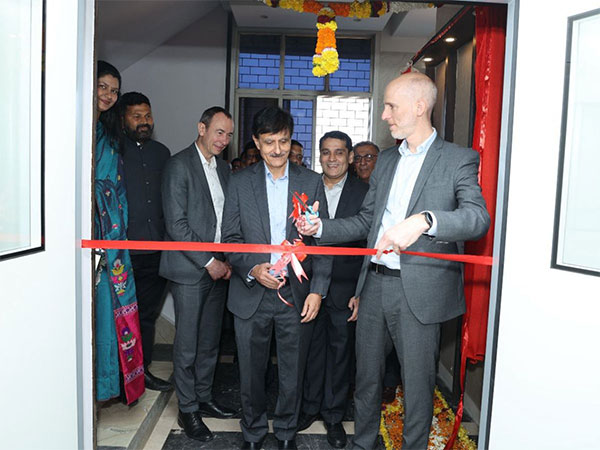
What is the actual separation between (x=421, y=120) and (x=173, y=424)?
2193 millimetres

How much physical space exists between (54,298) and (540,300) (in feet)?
5.14

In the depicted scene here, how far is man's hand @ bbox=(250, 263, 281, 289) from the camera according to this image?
2.40 metres

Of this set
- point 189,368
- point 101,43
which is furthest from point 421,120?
point 101,43

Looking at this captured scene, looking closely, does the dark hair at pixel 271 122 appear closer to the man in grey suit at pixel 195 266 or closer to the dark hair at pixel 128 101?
the man in grey suit at pixel 195 266

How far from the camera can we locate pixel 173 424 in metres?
3.02

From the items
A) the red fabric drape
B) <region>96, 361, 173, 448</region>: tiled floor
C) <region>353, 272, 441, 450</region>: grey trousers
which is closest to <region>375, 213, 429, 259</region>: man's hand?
<region>353, 272, 441, 450</region>: grey trousers

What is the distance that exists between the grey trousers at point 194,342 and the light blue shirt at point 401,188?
45.6 inches

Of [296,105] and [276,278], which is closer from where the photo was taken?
[276,278]

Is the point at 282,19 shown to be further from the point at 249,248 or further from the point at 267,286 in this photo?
the point at 249,248

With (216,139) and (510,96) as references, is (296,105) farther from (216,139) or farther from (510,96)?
(510,96)

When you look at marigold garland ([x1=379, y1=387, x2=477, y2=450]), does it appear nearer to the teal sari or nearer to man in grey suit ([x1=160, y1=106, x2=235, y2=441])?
man in grey suit ([x1=160, y1=106, x2=235, y2=441])

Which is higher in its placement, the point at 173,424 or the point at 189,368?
the point at 189,368

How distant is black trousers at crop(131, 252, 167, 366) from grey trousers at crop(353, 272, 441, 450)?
5.79 feet

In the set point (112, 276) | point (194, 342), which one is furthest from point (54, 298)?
point (194, 342)
